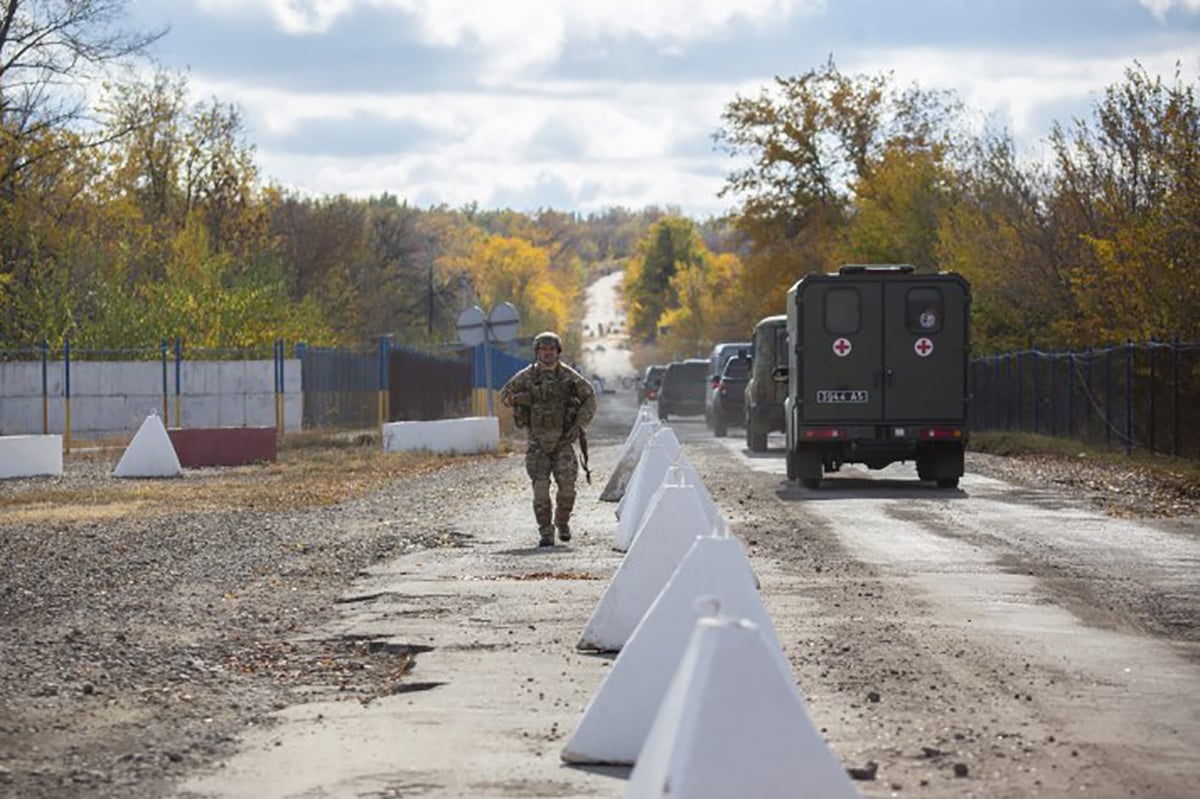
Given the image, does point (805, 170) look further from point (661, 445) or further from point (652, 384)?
point (661, 445)

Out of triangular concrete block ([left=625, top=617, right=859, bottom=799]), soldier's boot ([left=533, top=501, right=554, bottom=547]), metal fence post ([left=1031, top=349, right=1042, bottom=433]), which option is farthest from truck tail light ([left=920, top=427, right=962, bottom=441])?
triangular concrete block ([left=625, top=617, right=859, bottom=799])

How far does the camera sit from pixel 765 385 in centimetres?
3616

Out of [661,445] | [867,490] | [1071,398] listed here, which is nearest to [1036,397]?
[1071,398]

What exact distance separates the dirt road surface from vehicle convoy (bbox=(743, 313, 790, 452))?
52.0ft

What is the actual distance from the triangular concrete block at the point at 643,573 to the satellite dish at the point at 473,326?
27.0 meters

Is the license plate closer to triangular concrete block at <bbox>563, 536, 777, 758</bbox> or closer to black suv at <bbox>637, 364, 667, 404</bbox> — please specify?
triangular concrete block at <bbox>563, 536, 777, 758</bbox>

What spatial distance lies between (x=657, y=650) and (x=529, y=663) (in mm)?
2910

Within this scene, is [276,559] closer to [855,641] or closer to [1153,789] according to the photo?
[855,641]

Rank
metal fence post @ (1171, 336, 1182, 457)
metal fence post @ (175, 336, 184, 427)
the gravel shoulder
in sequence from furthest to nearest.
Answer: metal fence post @ (175, 336, 184, 427)
metal fence post @ (1171, 336, 1182, 457)
the gravel shoulder

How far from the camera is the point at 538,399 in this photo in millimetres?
17359

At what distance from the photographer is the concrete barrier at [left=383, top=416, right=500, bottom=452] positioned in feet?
118

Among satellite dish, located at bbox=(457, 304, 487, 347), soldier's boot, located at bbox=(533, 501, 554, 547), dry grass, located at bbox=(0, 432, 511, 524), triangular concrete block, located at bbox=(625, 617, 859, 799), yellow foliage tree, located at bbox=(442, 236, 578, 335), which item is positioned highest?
yellow foliage tree, located at bbox=(442, 236, 578, 335)

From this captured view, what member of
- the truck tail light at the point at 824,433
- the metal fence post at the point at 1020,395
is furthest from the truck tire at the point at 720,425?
the truck tail light at the point at 824,433

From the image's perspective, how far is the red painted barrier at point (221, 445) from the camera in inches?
1278
